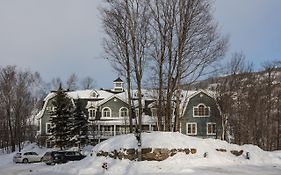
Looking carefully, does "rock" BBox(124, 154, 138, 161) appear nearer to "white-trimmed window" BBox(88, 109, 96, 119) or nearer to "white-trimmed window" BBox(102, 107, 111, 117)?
"white-trimmed window" BBox(102, 107, 111, 117)

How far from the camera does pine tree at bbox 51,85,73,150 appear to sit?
64312mm

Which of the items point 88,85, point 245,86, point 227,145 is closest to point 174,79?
point 227,145

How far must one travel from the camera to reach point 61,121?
213 feet

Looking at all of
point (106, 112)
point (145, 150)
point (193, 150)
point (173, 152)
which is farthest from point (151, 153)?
point (106, 112)

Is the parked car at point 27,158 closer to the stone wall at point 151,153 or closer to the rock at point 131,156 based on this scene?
the stone wall at point 151,153

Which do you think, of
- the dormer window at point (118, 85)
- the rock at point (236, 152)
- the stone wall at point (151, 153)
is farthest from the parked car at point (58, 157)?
the dormer window at point (118, 85)

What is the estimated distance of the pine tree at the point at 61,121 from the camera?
211 ft

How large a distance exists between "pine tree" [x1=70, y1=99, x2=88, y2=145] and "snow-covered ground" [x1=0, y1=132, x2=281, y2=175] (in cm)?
3362

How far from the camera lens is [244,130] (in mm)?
65688

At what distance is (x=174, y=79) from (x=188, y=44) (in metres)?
2.97

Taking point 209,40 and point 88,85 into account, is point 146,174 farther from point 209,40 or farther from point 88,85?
point 88,85

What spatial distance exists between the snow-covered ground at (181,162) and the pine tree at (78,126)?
33.6 m

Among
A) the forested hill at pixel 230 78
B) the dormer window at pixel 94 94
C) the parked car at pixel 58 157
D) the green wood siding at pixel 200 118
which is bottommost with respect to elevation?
the parked car at pixel 58 157

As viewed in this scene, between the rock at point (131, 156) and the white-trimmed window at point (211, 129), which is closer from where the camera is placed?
the rock at point (131, 156)
